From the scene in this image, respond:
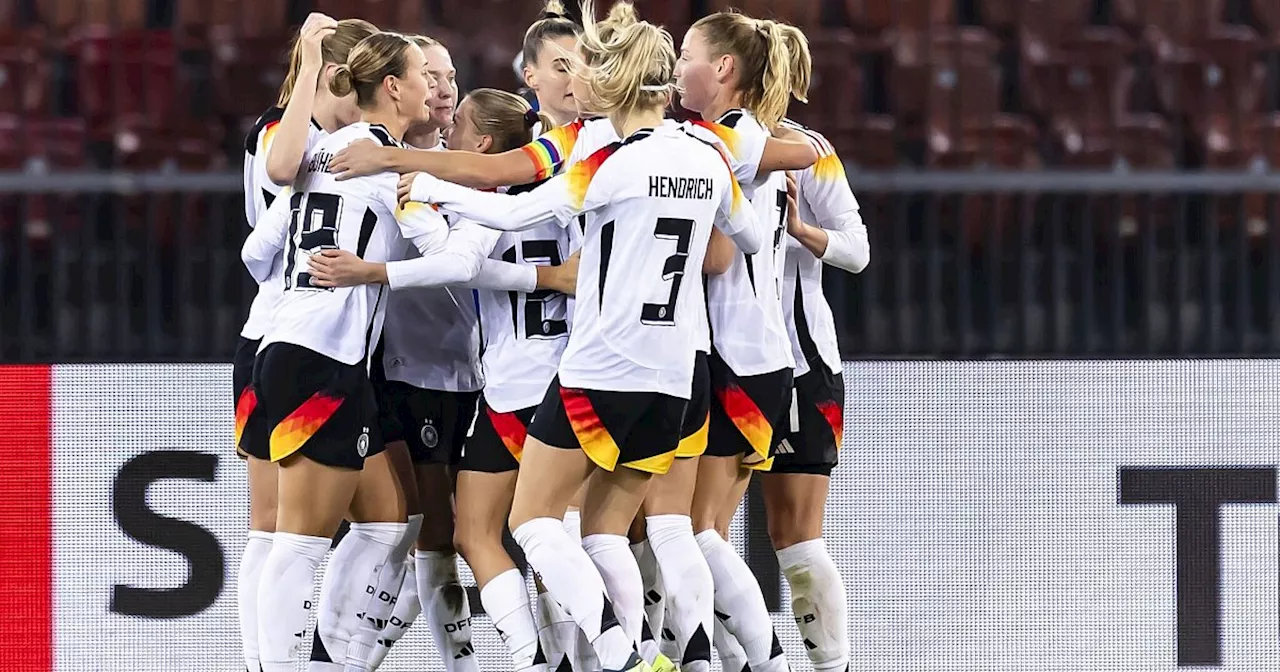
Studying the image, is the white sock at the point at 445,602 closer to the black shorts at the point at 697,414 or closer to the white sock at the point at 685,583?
the white sock at the point at 685,583

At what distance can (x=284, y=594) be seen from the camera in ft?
11.0

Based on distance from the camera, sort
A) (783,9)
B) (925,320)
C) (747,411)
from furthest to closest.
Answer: (783,9), (925,320), (747,411)

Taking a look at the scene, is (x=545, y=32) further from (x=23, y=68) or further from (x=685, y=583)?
(x=23, y=68)

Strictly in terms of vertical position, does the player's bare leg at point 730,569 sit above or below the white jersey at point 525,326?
below

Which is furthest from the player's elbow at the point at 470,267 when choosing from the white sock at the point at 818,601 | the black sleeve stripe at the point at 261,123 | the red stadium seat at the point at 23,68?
the red stadium seat at the point at 23,68

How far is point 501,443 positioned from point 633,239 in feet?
1.92

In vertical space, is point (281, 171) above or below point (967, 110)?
below

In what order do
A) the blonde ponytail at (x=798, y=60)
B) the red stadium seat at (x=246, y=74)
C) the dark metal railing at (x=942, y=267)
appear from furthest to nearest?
the red stadium seat at (x=246, y=74) → the dark metal railing at (x=942, y=267) → the blonde ponytail at (x=798, y=60)

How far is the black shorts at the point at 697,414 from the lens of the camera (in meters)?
3.32

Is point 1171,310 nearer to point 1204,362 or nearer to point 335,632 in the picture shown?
point 1204,362

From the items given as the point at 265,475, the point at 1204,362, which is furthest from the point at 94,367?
the point at 1204,362

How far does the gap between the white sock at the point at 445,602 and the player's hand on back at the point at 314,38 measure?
1.11 m

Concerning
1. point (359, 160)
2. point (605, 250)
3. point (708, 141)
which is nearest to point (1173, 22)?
point (708, 141)

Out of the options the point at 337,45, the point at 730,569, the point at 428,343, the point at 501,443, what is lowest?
the point at 730,569
